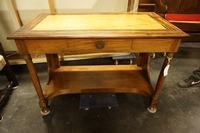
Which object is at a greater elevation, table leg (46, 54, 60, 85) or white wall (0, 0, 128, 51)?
white wall (0, 0, 128, 51)

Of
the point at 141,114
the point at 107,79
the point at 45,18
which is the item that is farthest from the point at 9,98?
the point at 141,114

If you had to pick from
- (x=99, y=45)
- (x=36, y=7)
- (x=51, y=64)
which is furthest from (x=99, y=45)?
(x=36, y=7)

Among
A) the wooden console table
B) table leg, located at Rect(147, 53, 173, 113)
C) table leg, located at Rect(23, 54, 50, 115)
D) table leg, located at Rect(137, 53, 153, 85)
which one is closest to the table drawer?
the wooden console table

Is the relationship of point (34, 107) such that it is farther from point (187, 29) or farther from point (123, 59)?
point (187, 29)

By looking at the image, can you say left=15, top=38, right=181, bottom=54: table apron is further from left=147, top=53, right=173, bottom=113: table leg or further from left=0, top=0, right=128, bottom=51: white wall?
left=0, top=0, right=128, bottom=51: white wall

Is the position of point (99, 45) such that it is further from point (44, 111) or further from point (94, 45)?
point (44, 111)

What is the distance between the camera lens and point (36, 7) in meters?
1.53

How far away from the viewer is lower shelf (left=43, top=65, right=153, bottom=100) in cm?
120

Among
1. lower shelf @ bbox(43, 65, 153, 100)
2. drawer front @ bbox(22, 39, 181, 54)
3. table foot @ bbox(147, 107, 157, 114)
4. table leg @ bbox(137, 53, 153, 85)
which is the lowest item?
table foot @ bbox(147, 107, 157, 114)

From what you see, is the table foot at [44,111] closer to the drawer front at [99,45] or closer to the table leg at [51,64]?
the table leg at [51,64]

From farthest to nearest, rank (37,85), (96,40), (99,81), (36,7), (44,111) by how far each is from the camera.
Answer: (36,7)
(99,81)
(44,111)
(37,85)
(96,40)

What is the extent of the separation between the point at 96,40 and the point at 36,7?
1.14 metres

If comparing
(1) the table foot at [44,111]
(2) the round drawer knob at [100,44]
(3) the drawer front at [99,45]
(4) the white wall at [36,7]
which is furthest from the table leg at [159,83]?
(4) the white wall at [36,7]

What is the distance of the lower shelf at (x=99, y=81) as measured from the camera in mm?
1198
